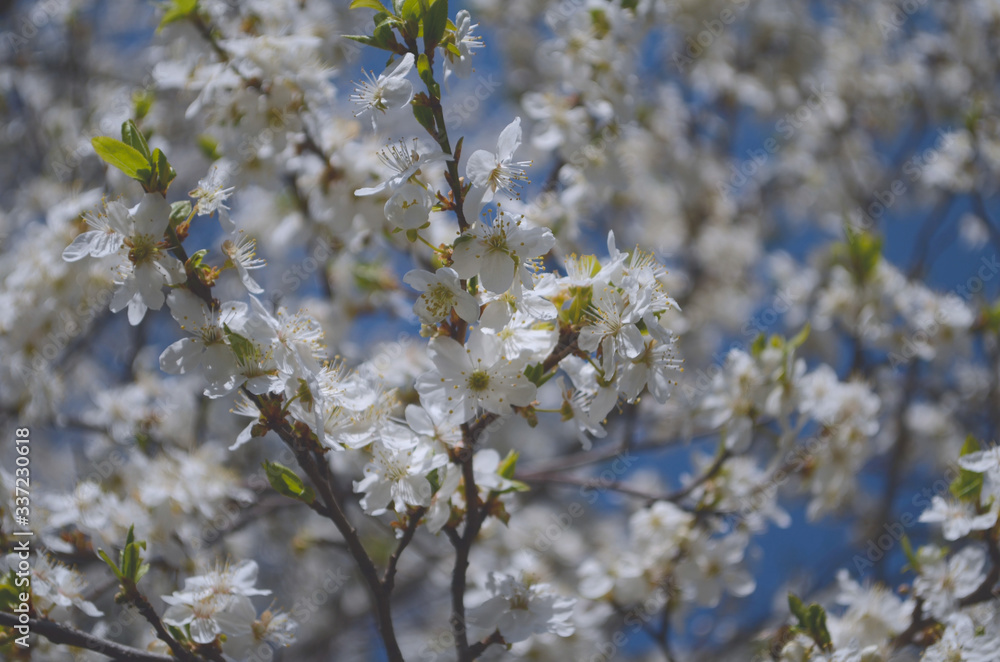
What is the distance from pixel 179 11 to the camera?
88.6 inches

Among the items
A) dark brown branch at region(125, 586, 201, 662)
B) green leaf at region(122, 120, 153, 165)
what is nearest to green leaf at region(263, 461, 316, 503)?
dark brown branch at region(125, 586, 201, 662)

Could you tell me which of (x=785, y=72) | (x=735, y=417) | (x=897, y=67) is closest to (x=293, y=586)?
(x=735, y=417)

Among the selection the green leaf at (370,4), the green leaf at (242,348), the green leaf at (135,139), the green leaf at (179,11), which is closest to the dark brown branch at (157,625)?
the green leaf at (242,348)

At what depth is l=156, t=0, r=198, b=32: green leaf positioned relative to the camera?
2230mm

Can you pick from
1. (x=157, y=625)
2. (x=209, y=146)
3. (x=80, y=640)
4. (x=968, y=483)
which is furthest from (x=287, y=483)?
(x=968, y=483)

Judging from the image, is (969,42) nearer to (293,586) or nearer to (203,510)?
(203,510)

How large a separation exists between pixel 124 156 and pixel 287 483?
759 millimetres

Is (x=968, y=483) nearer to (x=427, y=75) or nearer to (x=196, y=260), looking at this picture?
(x=427, y=75)

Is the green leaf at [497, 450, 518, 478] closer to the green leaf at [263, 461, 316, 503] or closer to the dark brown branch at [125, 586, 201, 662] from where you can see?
the green leaf at [263, 461, 316, 503]

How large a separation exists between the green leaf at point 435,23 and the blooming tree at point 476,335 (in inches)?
0.4

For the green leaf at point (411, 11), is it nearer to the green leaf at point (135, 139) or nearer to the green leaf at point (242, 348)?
the green leaf at point (135, 139)

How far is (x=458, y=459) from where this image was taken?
4.95 feet

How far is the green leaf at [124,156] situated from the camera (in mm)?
1448

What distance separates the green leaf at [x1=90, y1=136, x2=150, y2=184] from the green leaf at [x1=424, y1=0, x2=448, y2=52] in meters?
0.64
